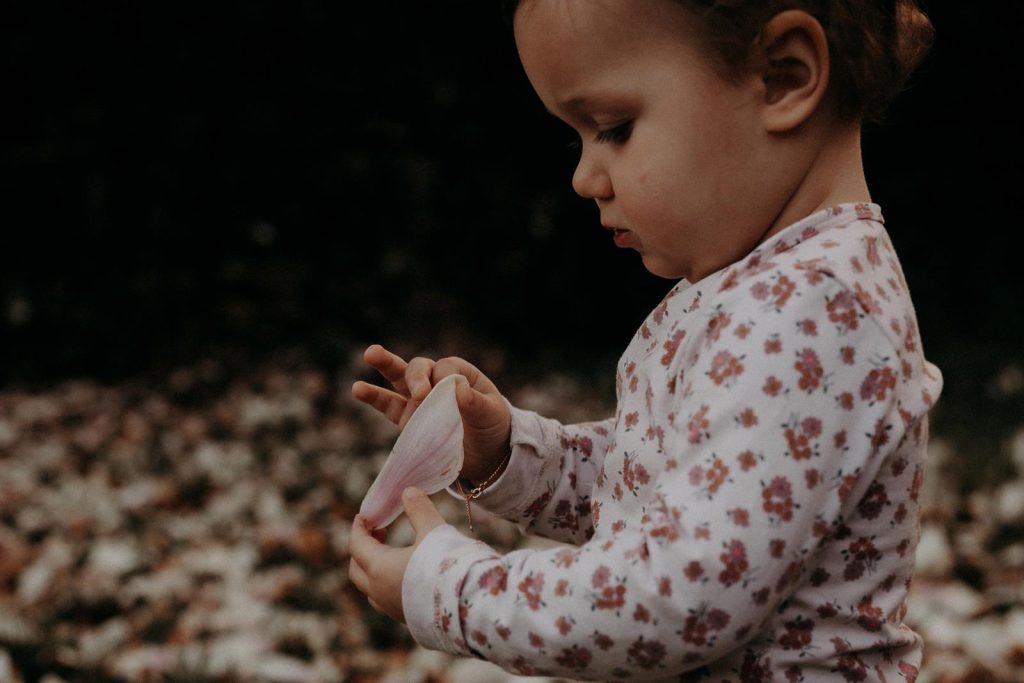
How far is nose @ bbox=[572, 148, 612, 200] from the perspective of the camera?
1091 mm

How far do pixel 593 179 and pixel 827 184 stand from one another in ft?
0.72

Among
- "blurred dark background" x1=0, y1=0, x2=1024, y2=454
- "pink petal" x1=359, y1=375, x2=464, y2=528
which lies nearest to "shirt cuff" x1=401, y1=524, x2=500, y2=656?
"pink petal" x1=359, y1=375, x2=464, y2=528

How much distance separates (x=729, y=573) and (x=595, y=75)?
0.45 meters

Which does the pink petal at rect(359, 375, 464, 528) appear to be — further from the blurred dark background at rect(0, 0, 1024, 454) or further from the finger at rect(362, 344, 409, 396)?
the blurred dark background at rect(0, 0, 1024, 454)

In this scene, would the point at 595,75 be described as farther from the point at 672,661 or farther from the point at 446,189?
the point at 446,189

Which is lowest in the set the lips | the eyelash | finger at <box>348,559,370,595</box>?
finger at <box>348,559,370,595</box>

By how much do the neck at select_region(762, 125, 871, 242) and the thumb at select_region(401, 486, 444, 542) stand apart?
0.42m

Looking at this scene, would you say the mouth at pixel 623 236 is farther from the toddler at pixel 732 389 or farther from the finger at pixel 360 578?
the finger at pixel 360 578

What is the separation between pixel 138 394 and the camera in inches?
167

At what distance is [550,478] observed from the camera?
1349 millimetres

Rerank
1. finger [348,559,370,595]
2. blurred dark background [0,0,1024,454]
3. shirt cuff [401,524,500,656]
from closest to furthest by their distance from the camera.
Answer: shirt cuff [401,524,500,656], finger [348,559,370,595], blurred dark background [0,0,1024,454]

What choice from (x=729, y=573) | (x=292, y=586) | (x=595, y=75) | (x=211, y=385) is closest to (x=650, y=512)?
(x=729, y=573)

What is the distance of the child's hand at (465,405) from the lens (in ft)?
4.24

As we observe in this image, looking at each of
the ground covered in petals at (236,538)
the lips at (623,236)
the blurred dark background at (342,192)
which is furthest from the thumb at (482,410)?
the blurred dark background at (342,192)
